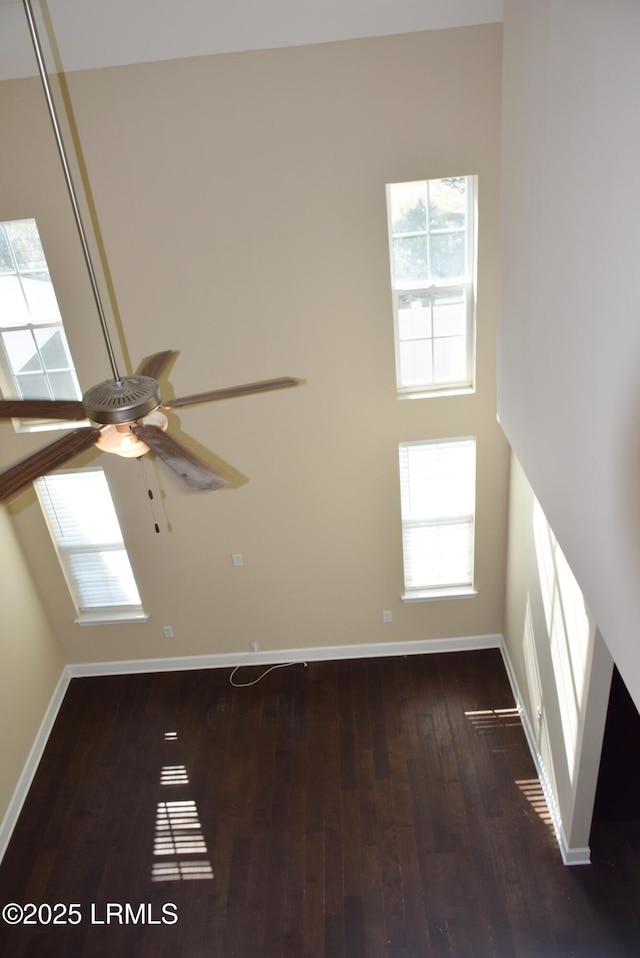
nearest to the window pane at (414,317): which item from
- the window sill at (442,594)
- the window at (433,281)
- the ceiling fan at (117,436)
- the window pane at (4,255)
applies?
the window at (433,281)

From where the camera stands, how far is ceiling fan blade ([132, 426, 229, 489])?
270 centimetres

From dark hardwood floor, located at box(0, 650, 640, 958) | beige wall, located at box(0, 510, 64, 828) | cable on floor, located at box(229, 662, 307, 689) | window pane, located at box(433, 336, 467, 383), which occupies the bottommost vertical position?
dark hardwood floor, located at box(0, 650, 640, 958)

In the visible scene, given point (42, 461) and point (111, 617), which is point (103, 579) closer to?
point (111, 617)

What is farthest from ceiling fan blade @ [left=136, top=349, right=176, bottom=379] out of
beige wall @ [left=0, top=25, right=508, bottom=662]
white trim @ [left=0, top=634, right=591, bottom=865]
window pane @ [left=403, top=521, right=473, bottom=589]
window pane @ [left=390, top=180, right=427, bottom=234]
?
white trim @ [left=0, top=634, right=591, bottom=865]

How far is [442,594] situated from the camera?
649 centimetres

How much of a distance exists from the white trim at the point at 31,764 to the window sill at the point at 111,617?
65cm

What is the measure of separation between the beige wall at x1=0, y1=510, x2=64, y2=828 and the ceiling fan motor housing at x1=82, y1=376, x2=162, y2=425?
3724mm

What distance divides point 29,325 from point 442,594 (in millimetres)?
3984

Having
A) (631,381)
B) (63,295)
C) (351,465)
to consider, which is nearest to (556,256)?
(631,381)

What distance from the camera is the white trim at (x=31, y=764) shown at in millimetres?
5672

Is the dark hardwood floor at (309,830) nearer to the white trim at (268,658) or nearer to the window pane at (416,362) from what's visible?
the white trim at (268,658)

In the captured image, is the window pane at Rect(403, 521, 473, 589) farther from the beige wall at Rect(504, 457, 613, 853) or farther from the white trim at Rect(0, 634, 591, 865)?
the white trim at Rect(0, 634, 591, 865)

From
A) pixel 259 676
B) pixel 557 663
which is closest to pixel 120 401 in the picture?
pixel 557 663

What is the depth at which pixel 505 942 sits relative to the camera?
15.4ft
